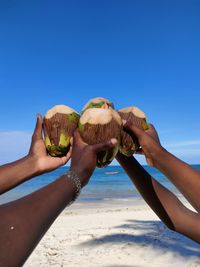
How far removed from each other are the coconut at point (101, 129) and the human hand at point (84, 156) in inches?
1.7

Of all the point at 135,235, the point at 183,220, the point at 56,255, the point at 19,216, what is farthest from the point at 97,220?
the point at 19,216

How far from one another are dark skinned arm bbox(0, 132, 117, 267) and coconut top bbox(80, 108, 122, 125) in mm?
454

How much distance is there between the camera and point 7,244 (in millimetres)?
1097

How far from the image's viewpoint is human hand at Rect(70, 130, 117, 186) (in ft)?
4.96

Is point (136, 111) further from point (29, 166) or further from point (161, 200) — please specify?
point (29, 166)

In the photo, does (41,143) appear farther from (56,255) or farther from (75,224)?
(75,224)

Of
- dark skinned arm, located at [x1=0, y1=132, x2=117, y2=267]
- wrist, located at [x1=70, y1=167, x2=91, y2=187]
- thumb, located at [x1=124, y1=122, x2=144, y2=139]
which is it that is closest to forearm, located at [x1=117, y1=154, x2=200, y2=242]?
thumb, located at [x1=124, y1=122, x2=144, y2=139]

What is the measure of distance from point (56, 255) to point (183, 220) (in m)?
4.67

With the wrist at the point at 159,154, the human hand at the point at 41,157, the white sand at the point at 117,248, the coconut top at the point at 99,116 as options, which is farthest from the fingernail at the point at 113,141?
the white sand at the point at 117,248

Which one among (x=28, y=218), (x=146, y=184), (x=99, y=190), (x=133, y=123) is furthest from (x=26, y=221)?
(x=99, y=190)

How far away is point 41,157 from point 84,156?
507mm

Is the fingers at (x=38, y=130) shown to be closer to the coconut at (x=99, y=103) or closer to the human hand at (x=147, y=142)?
the coconut at (x=99, y=103)

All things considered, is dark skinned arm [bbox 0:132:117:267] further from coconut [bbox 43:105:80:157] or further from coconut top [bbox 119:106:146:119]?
coconut top [bbox 119:106:146:119]

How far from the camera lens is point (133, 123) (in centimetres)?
198
